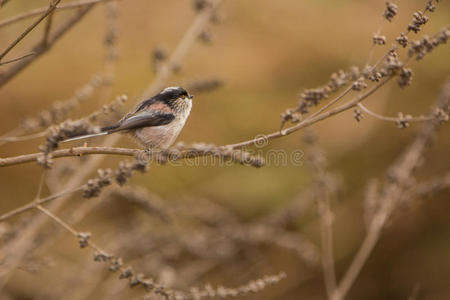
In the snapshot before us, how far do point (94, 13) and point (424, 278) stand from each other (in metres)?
3.70

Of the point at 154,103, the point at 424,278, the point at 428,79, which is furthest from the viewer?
the point at 428,79

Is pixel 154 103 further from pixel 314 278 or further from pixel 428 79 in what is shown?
pixel 428 79

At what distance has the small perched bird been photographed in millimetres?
2436

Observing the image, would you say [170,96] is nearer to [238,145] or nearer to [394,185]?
[238,145]

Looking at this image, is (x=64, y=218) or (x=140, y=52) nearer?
(x=64, y=218)

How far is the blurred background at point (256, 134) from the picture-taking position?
3633 millimetres

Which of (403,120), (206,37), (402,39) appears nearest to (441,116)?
(403,120)

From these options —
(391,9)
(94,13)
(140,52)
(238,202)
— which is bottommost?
(391,9)

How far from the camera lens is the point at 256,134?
4.20 metres

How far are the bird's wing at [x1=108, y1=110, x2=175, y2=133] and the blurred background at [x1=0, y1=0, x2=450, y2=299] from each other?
2.20ft

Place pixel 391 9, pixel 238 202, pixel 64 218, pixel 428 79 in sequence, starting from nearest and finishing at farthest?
pixel 391 9, pixel 64 218, pixel 238 202, pixel 428 79

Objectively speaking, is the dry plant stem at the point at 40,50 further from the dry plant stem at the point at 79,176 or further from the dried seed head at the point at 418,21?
the dried seed head at the point at 418,21

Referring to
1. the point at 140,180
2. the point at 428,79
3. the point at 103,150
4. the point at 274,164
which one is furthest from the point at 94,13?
the point at 103,150

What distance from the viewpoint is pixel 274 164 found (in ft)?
13.7
